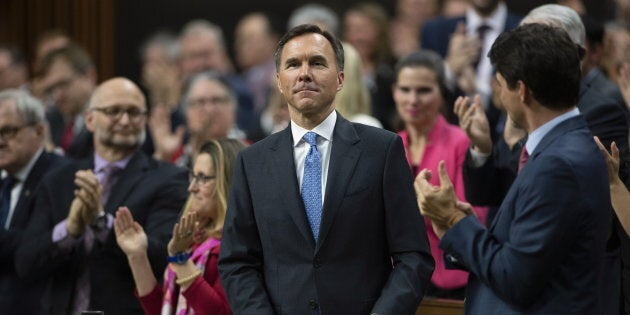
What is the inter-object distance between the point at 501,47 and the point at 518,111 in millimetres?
195

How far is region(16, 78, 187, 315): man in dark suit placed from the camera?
4.47 metres

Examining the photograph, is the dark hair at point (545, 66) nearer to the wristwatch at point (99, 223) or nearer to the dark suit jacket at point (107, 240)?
the dark suit jacket at point (107, 240)

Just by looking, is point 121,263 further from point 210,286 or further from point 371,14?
point 371,14

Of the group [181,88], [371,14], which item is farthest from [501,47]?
[181,88]

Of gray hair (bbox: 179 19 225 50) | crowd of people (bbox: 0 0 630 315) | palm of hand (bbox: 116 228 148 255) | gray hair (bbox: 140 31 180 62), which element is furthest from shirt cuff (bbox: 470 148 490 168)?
gray hair (bbox: 140 31 180 62)

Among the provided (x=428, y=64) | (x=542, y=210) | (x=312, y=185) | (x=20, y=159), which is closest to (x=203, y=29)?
(x=20, y=159)

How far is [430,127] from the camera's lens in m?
4.94

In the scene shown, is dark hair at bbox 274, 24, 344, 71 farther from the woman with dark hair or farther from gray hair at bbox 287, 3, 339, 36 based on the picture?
gray hair at bbox 287, 3, 339, 36

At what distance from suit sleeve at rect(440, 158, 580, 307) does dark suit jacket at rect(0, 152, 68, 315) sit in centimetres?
249

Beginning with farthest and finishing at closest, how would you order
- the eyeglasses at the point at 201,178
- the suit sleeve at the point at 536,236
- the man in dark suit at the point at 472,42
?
the man in dark suit at the point at 472,42, the eyeglasses at the point at 201,178, the suit sleeve at the point at 536,236

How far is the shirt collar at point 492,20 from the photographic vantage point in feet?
20.2

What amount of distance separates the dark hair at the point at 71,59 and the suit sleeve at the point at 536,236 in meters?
4.52

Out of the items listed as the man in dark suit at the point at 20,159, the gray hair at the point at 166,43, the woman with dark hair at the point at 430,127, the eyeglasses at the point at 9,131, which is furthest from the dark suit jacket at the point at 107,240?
the gray hair at the point at 166,43

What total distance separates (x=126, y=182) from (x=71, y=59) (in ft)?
8.37
